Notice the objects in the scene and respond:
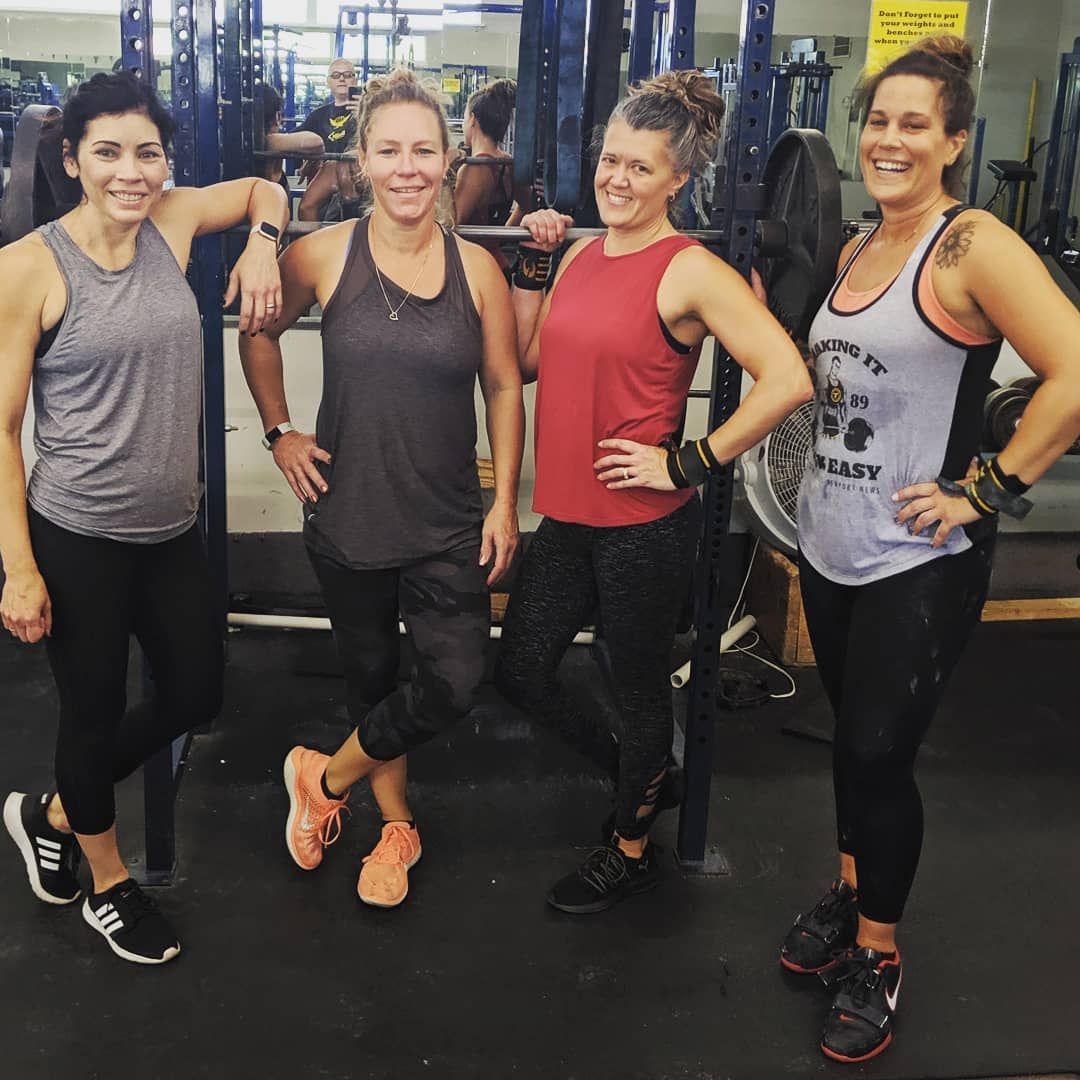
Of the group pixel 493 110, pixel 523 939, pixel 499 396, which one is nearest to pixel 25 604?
pixel 499 396

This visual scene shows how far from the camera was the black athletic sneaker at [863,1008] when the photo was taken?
1.96m

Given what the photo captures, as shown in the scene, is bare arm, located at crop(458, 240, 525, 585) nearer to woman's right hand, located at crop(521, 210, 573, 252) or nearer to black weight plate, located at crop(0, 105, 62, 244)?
woman's right hand, located at crop(521, 210, 573, 252)

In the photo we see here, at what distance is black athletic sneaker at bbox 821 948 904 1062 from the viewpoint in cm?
196

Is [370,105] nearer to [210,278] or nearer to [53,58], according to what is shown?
[210,278]

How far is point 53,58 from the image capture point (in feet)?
21.3

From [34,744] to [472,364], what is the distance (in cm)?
168

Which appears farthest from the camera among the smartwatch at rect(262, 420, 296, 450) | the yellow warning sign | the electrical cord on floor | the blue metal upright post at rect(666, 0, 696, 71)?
the yellow warning sign

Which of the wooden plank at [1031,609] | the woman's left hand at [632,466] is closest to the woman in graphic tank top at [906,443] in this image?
the woman's left hand at [632,466]

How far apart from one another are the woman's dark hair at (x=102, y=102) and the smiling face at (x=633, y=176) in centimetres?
75

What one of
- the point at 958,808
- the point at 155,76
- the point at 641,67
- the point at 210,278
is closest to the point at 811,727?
the point at 958,808

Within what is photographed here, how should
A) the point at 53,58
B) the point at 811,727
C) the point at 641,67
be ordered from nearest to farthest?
the point at 811,727 < the point at 641,67 < the point at 53,58

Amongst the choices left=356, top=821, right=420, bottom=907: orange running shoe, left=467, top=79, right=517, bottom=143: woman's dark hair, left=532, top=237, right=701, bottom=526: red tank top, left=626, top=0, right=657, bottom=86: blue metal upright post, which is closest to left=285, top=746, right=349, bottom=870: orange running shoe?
left=356, top=821, right=420, bottom=907: orange running shoe

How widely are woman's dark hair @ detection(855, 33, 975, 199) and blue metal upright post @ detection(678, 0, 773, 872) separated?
34 centimetres

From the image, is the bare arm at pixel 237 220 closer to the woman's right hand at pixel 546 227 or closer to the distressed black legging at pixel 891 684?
the woman's right hand at pixel 546 227
